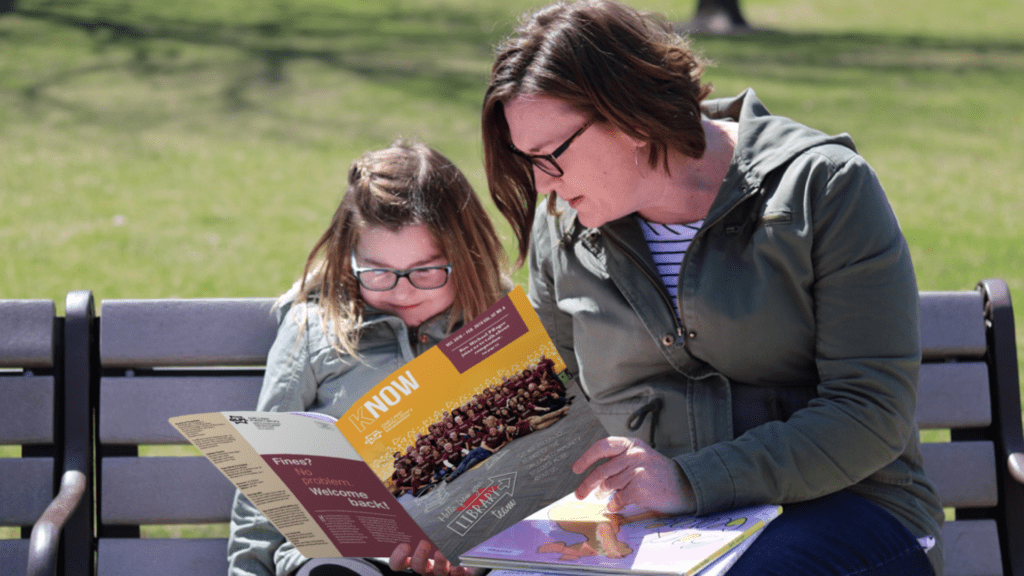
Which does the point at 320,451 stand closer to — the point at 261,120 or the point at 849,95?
the point at 261,120

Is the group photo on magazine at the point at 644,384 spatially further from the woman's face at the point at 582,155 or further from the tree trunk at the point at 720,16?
the tree trunk at the point at 720,16

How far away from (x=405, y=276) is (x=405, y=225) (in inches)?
5.4

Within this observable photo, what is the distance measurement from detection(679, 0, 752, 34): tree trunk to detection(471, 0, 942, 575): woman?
14.9 meters

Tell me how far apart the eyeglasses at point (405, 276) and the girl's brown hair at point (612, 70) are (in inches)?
24.3

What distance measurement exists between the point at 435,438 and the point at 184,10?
1455cm

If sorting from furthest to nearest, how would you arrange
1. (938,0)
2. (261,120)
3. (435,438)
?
(938,0)
(261,120)
(435,438)

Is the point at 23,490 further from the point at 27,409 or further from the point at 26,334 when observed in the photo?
the point at 26,334

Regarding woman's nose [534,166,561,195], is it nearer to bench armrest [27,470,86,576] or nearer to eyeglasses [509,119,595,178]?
eyeglasses [509,119,595,178]

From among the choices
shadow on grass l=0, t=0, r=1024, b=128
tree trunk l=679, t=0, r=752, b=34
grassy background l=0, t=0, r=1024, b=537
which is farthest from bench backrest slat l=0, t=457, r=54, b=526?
tree trunk l=679, t=0, r=752, b=34

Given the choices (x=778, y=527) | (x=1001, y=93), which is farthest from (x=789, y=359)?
(x=1001, y=93)

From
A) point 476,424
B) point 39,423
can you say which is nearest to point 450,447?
point 476,424

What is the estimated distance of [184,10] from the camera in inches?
603

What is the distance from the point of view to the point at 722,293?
2.20 metres

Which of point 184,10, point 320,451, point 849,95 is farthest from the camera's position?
point 184,10
